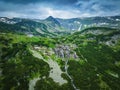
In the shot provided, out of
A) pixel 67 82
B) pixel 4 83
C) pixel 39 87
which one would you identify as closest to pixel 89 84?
pixel 67 82

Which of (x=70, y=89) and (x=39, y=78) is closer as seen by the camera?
(x=70, y=89)

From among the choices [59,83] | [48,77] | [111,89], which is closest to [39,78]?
[48,77]

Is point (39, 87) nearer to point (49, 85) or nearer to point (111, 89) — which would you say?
point (49, 85)

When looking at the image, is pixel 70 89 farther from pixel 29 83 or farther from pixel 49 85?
pixel 29 83

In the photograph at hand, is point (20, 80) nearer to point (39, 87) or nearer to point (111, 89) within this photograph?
point (39, 87)

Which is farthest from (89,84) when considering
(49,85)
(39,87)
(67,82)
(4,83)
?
(4,83)

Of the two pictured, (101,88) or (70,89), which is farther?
(101,88)

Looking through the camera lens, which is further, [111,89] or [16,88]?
[111,89]

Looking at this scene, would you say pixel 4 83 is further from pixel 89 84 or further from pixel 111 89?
pixel 111 89
